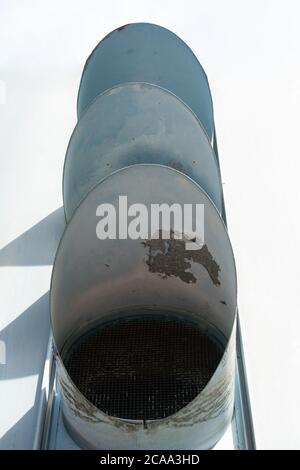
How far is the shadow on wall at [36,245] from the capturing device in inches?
82.9

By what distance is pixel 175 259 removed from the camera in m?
1.78

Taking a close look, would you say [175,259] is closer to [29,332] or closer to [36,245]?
[29,332]

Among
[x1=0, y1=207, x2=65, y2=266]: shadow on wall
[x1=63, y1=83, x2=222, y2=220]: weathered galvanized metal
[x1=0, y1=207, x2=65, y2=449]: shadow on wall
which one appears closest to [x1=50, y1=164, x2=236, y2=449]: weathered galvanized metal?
[x1=0, y1=207, x2=65, y2=449]: shadow on wall

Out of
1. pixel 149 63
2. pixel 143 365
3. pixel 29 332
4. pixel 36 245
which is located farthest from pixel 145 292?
pixel 149 63

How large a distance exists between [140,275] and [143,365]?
253mm

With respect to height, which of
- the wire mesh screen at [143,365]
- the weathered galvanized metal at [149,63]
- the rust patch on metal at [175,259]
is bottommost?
the wire mesh screen at [143,365]

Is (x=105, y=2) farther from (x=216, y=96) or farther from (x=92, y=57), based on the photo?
(x=92, y=57)

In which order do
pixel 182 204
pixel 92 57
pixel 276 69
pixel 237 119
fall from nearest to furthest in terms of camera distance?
pixel 182 204, pixel 92 57, pixel 237 119, pixel 276 69

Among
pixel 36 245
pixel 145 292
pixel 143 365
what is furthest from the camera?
pixel 36 245

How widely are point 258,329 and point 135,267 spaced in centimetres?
41

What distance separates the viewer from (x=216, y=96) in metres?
2.95

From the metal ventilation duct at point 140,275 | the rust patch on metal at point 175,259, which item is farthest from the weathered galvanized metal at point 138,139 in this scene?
the rust patch on metal at point 175,259

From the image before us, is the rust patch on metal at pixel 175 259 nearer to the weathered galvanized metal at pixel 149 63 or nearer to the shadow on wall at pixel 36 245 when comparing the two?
the shadow on wall at pixel 36 245
